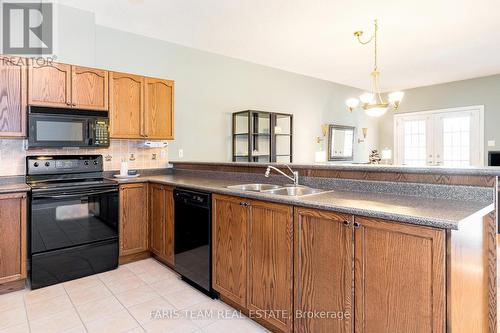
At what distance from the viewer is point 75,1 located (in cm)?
310

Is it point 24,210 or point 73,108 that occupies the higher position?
point 73,108

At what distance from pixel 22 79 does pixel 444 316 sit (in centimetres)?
363

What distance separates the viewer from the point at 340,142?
6.76m

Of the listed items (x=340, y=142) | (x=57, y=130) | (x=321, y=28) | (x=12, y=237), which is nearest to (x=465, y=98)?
(x=340, y=142)

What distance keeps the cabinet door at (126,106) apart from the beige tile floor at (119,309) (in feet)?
5.16

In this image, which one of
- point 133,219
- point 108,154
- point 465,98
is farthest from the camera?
point 465,98

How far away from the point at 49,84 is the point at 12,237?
1.46 meters

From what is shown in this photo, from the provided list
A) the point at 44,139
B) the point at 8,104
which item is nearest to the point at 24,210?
the point at 44,139

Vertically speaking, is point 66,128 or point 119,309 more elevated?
point 66,128

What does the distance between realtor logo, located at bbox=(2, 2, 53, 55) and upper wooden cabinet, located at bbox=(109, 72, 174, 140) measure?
757 mm

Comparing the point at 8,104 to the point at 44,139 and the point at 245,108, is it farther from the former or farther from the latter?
the point at 245,108

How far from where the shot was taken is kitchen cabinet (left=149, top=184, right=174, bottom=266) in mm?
3070

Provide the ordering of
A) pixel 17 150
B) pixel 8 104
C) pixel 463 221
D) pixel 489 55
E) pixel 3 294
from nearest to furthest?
pixel 463 221
pixel 3 294
pixel 8 104
pixel 17 150
pixel 489 55

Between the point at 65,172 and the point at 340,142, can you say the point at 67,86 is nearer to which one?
the point at 65,172
